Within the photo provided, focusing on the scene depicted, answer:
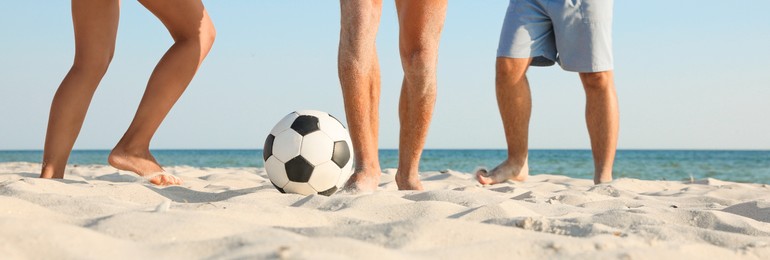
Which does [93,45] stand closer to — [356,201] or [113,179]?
[113,179]

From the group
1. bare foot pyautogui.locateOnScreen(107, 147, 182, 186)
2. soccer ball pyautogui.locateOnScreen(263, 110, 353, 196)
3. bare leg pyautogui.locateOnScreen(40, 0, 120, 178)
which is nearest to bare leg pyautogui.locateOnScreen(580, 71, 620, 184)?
Result: soccer ball pyautogui.locateOnScreen(263, 110, 353, 196)

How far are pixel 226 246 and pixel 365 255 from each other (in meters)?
0.27

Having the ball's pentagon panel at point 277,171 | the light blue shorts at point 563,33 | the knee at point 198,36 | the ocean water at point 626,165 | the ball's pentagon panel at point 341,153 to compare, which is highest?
the light blue shorts at point 563,33

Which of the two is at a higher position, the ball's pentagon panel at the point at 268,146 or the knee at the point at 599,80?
the knee at the point at 599,80

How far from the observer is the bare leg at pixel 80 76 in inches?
126

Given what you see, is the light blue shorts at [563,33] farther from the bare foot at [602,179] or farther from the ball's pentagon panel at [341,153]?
the ball's pentagon panel at [341,153]

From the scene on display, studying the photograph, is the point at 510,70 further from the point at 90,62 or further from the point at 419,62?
the point at 90,62

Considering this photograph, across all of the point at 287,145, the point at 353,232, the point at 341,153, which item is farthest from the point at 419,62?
the point at 353,232

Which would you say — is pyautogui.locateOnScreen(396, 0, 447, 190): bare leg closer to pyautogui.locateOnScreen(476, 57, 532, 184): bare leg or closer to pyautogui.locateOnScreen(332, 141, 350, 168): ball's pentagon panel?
pyautogui.locateOnScreen(332, 141, 350, 168): ball's pentagon panel

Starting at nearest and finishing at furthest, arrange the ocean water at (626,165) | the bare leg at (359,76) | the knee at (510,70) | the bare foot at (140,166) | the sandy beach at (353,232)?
the sandy beach at (353,232), the bare leg at (359,76), the bare foot at (140,166), the knee at (510,70), the ocean water at (626,165)

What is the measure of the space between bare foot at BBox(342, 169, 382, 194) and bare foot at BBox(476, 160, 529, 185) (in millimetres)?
1462

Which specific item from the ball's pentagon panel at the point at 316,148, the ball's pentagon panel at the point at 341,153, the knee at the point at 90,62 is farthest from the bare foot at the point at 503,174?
the knee at the point at 90,62

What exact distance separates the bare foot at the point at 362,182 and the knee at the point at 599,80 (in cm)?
178

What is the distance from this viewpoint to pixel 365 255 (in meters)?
1.28
